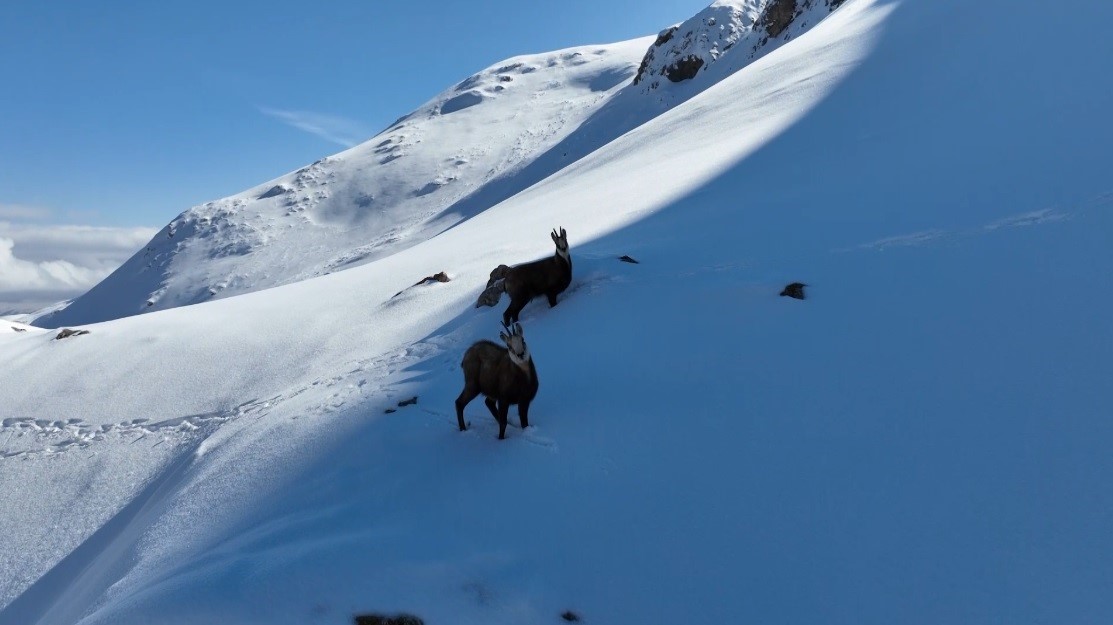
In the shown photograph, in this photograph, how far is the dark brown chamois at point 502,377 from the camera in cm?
586

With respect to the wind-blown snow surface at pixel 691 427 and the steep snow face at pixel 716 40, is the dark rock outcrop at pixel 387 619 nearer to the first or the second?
the wind-blown snow surface at pixel 691 427

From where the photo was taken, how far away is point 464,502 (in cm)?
529

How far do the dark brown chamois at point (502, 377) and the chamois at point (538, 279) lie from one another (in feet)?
9.07

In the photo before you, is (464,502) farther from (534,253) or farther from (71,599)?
(534,253)

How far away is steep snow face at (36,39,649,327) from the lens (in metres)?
59.4

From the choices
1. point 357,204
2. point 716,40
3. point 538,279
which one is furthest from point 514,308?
point 357,204

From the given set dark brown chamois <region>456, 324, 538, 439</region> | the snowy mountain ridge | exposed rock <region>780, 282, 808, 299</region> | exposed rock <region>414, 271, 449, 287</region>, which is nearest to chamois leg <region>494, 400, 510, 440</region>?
dark brown chamois <region>456, 324, 538, 439</region>

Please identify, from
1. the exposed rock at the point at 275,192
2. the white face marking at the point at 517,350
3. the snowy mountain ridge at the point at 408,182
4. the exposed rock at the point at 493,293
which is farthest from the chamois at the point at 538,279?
the exposed rock at the point at 275,192

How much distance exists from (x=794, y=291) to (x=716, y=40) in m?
60.7

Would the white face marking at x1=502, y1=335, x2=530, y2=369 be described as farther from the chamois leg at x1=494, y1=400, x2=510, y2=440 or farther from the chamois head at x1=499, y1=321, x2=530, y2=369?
the chamois leg at x1=494, y1=400, x2=510, y2=440

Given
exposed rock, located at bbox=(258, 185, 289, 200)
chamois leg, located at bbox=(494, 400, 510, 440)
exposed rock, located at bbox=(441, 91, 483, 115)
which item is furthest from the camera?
exposed rock, located at bbox=(441, 91, 483, 115)

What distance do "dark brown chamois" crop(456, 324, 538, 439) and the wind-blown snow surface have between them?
33 centimetres

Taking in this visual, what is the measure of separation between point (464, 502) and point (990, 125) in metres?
11.4

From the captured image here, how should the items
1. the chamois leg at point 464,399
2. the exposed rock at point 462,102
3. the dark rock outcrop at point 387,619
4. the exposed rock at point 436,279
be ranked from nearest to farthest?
the dark rock outcrop at point 387,619, the chamois leg at point 464,399, the exposed rock at point 436,279, the exposed rock at point 462,102
